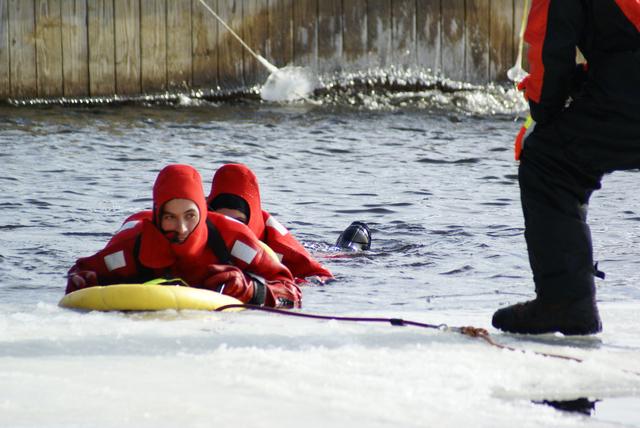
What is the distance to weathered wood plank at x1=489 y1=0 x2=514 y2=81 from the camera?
1764 cm

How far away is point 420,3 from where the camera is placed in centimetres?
1761

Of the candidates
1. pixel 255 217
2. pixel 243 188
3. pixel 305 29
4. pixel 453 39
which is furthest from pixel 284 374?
pixel 453 39

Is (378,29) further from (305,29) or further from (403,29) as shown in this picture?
(305,29)

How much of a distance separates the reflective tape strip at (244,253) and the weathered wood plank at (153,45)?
33.9ft

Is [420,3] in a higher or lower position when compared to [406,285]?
higher

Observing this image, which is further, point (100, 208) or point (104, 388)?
point (100, 208)

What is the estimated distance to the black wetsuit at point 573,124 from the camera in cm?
518

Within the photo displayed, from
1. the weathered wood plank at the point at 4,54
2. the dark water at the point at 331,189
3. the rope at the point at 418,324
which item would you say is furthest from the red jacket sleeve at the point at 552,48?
the weathered wood plank at the point at 4,54

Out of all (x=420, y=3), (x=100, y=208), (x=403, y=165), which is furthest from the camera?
(x=420, y=3)

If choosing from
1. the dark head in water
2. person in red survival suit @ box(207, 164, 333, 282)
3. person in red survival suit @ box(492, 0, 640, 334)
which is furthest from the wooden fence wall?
person in red survival suit @ box(492, 0, 640, 334)

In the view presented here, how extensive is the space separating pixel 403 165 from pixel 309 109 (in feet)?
13.9

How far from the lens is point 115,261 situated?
6.71 m

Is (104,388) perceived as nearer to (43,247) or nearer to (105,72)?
(43,247)

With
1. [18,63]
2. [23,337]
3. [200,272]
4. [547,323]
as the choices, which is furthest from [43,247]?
[18,63]
